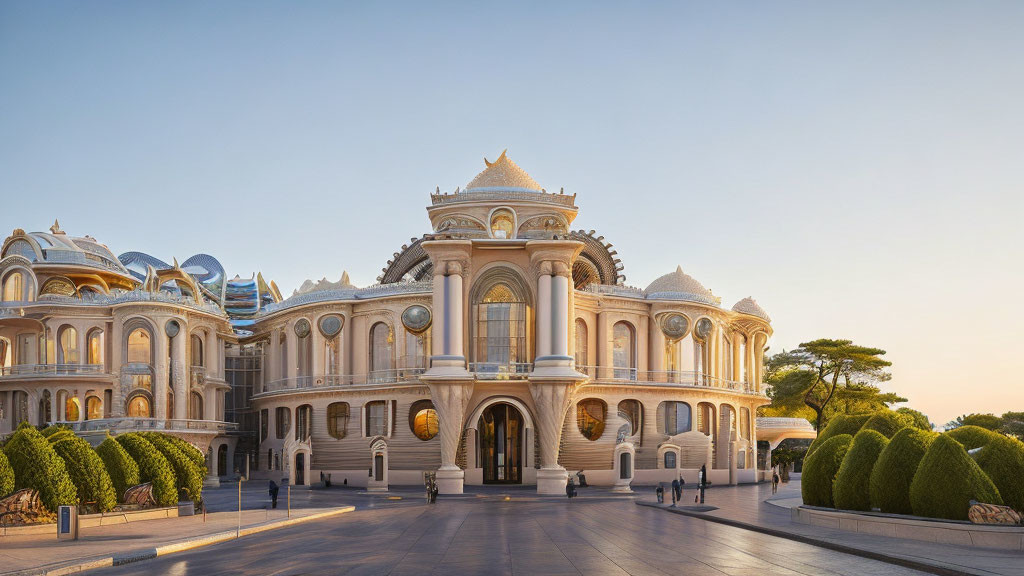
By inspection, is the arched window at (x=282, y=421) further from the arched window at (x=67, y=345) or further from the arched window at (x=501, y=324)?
the arched window at (x=501, y=324)

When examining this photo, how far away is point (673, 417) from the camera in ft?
221

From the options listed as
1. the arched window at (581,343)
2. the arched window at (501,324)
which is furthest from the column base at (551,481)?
the arched window at (581,343)

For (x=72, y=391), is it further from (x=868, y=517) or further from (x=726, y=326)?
(x=868, y=517)

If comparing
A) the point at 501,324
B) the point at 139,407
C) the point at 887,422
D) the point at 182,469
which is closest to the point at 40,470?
the point at 182,469

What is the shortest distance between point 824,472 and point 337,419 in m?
39.8

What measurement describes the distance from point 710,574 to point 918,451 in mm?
11290

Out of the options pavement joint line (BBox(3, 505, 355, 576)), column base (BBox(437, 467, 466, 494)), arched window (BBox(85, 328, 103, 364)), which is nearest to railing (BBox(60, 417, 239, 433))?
arched window (BBox(85, 328, 103, 364))

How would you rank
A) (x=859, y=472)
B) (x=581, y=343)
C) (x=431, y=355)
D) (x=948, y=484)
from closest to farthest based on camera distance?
1. (x=948, y=484)
2. (x=859, y=472)
3. (x=431, y=355)
4. (x=581, y=343)

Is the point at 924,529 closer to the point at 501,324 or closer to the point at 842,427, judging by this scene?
the point at 842,427

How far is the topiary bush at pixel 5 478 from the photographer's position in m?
30.2

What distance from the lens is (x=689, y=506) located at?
142 ft

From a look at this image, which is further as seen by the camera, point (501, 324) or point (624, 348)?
point (624, 348)

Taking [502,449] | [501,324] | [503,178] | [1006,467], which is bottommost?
[502,449]

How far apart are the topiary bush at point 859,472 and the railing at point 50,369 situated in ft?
166
